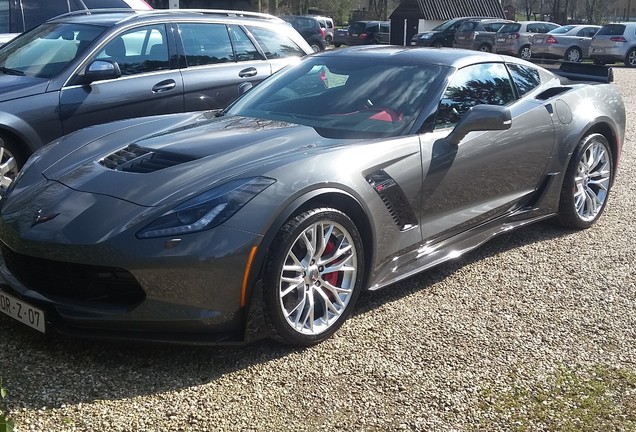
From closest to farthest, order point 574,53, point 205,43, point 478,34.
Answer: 1. point 205,43
2. point 574,53
3. point 478,34

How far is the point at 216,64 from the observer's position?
730 centimetres

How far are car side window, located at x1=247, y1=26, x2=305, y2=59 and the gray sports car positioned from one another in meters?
2.51

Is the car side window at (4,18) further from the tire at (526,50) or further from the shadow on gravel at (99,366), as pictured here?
the tire at (526,50)

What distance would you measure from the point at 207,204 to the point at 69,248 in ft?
2.12

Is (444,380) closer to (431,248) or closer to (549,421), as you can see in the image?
(549,421)

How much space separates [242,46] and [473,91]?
329 centimetres

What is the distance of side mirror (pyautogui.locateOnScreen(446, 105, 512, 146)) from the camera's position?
4465 mm

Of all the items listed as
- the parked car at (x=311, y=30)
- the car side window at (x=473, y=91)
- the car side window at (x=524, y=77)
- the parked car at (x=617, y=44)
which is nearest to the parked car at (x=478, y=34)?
the parked car at (x=617, y=44)

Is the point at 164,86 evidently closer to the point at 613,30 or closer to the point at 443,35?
the point at 613,30

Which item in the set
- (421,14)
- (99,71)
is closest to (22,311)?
(99,71)

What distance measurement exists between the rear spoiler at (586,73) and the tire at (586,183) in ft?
2.47

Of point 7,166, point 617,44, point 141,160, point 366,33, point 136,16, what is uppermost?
point 136,16

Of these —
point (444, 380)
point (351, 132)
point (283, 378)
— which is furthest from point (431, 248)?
point (283, 378)

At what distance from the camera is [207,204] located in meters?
3.49
